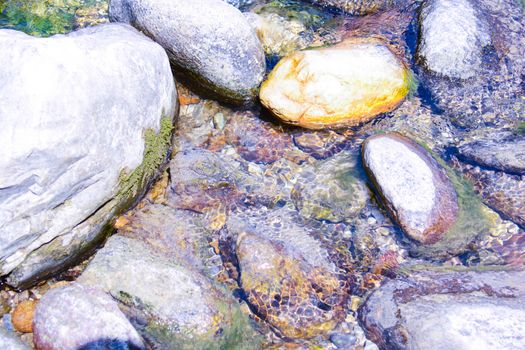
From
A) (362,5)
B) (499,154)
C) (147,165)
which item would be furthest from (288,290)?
(362,5)

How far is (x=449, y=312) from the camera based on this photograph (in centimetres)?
291

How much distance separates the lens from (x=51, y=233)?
319 cm

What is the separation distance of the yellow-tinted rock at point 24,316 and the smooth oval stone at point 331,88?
2389 mm

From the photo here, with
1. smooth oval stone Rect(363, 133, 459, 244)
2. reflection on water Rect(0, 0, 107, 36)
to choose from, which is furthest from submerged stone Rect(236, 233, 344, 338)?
reflection on water Rect(0, 0, 107, 36)

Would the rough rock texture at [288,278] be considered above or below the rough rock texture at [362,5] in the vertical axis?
below

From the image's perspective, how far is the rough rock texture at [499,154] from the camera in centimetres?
393

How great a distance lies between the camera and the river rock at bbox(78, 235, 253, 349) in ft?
9.91

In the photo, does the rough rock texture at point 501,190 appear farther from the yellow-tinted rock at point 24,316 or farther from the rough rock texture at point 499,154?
the yellow-tinted rock at point 24,316

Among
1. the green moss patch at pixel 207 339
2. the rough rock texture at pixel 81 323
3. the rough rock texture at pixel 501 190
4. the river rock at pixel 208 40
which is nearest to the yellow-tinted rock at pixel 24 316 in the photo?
the rough rock texture at pixel 81 323

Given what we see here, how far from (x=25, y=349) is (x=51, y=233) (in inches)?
Result: 28.3

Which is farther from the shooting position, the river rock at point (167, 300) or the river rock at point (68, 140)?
the river rock at point (167, 300)

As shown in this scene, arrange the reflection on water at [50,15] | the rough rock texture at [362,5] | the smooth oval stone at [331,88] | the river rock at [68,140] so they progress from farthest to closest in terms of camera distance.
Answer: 1. the rough rock texture at [362,5]
2. the reflection on water at [50,15]
3. the smooth oval stone at [331,88]
4. the river rock at [68,140]

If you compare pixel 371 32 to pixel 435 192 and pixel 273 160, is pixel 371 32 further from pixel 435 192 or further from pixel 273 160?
pixel 435 192

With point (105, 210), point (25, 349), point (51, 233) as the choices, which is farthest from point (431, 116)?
point (25, 349)
